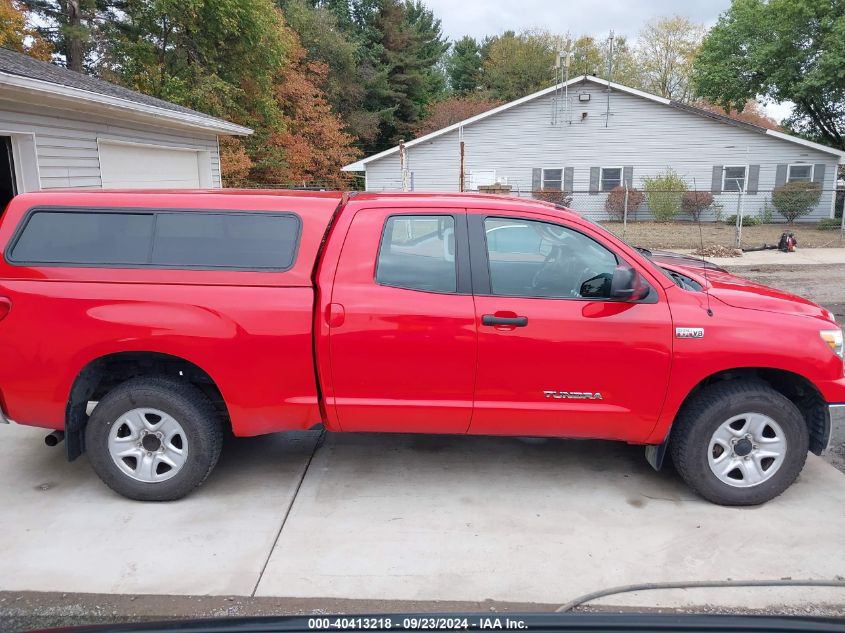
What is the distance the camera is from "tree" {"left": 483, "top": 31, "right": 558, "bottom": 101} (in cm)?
4603

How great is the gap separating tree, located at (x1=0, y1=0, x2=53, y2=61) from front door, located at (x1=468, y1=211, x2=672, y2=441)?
2141 centimetres

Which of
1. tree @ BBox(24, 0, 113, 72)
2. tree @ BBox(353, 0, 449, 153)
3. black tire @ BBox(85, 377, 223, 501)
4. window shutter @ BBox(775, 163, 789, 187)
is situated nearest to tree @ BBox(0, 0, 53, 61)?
tree @ BBox(24, 0, 113, 72)

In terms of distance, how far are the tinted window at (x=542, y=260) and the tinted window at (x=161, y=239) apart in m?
1.23

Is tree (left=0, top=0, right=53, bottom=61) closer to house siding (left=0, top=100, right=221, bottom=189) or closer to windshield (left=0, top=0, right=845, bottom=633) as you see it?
house siding (left=0, top=100, right=221, bottom=189)

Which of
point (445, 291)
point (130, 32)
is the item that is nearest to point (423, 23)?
point (130, 32)

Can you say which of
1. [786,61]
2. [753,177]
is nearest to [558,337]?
[753,177]

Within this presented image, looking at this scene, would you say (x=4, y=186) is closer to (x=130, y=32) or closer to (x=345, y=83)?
(x=130, y=32)

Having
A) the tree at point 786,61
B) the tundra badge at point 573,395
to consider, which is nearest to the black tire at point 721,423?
the tundra badge at point 573,395

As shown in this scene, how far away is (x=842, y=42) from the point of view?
2355 centimetres

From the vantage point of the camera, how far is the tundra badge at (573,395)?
3.94 m

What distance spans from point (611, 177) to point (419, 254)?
24025 millimetres

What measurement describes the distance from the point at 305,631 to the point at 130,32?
2798 centimetres

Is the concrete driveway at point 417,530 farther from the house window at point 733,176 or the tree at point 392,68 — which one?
the tree at point 392,68

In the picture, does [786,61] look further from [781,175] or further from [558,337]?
[558,337]
